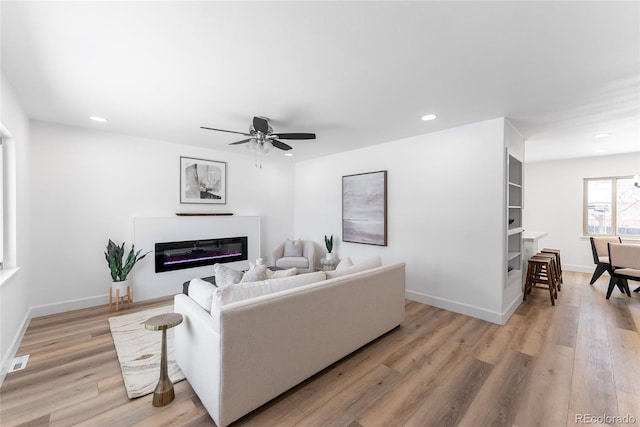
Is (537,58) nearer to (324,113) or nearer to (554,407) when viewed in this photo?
(324,113)

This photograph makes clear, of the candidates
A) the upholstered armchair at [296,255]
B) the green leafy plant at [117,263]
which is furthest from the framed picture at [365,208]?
the green leafy plant at [117,263]

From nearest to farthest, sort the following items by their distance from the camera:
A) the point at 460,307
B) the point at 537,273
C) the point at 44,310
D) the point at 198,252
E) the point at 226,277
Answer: the point at 226,277
the point at 44,310
the point at 460,307
the point at 537,273
the point at 198,252

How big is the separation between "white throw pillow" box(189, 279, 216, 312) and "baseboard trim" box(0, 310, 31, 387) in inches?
64.4

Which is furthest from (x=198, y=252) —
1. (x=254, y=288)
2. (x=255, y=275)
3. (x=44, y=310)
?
(x=254, y=288)

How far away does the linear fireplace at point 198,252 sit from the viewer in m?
4.24

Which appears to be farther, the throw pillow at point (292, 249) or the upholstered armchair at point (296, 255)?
the throw pillow at point (292, 249)

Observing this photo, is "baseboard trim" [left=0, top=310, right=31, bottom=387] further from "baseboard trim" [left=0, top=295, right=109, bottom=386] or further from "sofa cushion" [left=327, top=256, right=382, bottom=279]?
"sofa cushion" [left=327, top=256, right=382, bottom=279]

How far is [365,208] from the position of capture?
15.5 ft

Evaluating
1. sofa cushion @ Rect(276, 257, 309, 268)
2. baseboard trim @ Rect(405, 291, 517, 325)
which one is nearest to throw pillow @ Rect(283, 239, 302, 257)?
sofa cushion @ Rect(276, 257, 309, 268)

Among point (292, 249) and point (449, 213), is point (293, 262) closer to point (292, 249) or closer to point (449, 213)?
point (292, 249)

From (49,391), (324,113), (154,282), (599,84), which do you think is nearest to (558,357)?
(599,84)

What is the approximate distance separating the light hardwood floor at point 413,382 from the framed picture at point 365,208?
1.74m

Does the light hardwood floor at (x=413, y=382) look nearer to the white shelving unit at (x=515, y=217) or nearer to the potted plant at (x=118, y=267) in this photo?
the potted plant at (x=118, y=267)

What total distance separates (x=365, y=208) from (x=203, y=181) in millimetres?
2970
